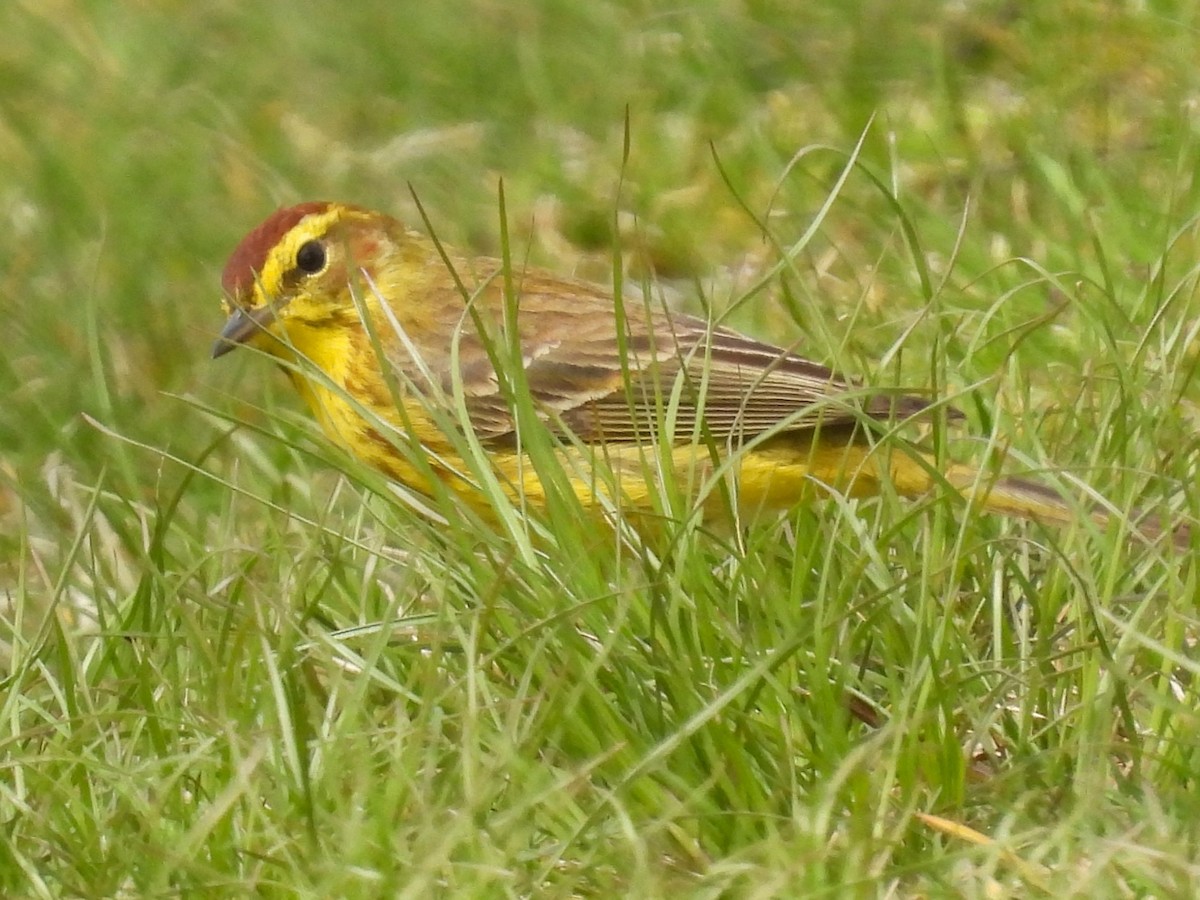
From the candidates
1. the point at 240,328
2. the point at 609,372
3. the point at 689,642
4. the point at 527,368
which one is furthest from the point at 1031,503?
the point at 240,328

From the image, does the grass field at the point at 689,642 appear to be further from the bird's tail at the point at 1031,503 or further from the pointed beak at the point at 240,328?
the pointed beak at the point at 240,328

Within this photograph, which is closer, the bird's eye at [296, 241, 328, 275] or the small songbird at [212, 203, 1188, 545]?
the small songbird at [212, 203, 1188, 545]

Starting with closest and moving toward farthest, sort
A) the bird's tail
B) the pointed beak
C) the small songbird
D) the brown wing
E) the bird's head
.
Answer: the bird's tail < the small songbird < the brown wing < the pointed beak < the bird's head

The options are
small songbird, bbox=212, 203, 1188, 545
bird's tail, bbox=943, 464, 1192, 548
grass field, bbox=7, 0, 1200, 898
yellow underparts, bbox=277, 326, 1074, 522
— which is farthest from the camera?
small songbird, bbox=212, 203, 1188, 545

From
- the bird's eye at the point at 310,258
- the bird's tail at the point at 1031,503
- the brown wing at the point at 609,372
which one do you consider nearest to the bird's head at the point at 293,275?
the bird's eye at the point at 310,258

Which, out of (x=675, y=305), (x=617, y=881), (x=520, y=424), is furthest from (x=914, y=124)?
(x=617, y=881)

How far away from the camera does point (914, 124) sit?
7438 millimetres

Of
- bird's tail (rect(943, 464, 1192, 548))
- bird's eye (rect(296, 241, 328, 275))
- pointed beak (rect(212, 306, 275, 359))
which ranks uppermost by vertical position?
bird's eye (rect(296, 241, 328, 275))

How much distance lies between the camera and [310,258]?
18.9 feet

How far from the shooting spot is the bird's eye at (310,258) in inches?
226

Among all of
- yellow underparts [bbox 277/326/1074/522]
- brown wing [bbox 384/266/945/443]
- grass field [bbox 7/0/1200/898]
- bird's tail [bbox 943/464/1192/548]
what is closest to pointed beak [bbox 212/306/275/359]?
yellow underparts [bbox 277/326/1074/522]

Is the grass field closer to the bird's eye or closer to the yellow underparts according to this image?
the yellow underparts

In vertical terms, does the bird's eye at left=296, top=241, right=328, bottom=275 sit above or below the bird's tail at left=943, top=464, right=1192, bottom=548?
above

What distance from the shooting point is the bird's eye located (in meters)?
5.75
